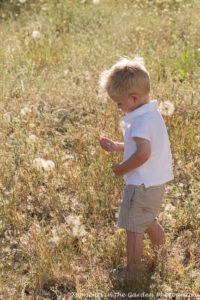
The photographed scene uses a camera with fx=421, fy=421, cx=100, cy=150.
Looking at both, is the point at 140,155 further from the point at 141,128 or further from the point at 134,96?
the point at 134,96

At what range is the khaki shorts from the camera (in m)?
2.57

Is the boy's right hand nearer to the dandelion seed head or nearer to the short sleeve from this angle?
the short sleeve

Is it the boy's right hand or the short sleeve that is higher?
the short sleeve

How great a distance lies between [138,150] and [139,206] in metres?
0.39

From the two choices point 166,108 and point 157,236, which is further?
point 166,108

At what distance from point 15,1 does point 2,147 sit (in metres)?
5.56

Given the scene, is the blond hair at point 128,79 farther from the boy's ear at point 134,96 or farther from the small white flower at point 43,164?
the small white flower at point 43,164

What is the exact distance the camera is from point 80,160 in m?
3.92

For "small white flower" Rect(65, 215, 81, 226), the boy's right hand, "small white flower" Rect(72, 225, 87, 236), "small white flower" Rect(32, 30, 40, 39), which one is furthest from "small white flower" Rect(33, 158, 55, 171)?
"small white flower" Rect(32, 30, 40, 39)

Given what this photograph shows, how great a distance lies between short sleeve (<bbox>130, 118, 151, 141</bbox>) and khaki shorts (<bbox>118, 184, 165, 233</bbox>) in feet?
1.09

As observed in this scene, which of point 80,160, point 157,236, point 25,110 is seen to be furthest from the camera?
point 25,110

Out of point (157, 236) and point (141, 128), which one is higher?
point (141, 128)

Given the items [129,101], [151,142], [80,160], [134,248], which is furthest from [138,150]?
[80,160]

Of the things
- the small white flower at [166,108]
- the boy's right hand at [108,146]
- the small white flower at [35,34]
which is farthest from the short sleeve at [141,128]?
the small white flower at [35,34]
